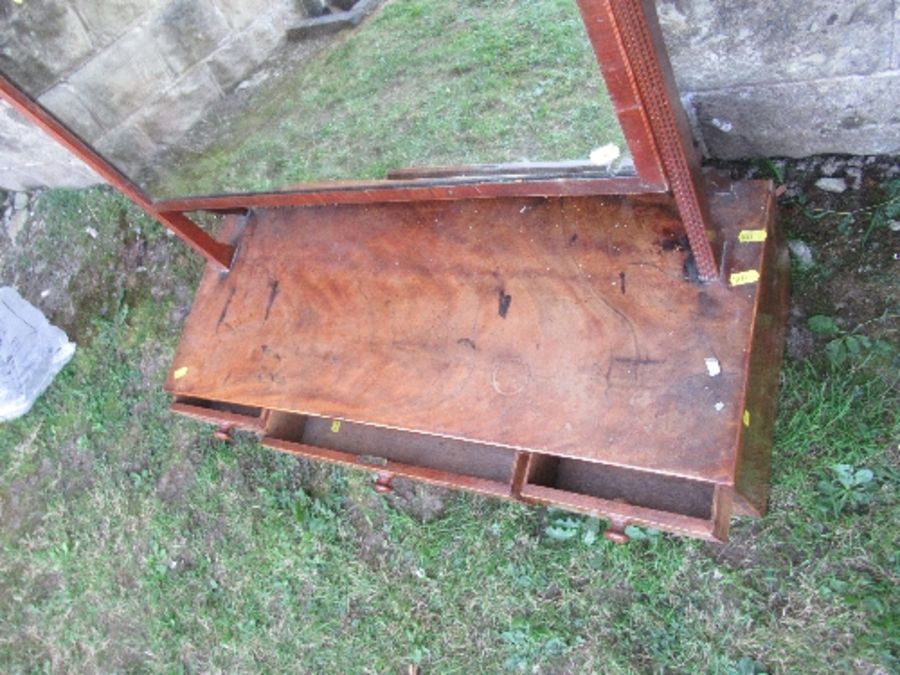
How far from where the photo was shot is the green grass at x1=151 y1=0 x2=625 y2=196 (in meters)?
1.82

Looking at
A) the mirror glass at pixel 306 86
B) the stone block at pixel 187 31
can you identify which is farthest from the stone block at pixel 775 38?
the stone block at pixel 187 31

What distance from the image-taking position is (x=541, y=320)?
204cm

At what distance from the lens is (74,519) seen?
3.67 m

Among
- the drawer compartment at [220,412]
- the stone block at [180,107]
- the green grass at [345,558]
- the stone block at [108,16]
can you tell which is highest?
the stone block at [108,16]

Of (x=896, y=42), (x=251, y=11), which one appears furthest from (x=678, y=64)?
(x=251, y=11)

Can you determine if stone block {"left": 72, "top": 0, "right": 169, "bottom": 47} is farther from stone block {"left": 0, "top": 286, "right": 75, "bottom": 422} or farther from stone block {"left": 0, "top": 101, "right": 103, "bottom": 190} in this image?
stone block {"left": 0, "top": 286, "right": 75, "bottom": 422}

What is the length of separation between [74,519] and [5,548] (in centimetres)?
48

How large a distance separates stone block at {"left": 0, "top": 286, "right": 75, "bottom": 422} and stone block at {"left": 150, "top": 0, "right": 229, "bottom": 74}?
7.66 feet

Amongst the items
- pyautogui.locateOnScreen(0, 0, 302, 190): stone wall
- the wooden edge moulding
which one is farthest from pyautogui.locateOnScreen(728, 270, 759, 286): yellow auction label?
pyautogui.locateOnScreen(0, 0, 302, 190): stone wall

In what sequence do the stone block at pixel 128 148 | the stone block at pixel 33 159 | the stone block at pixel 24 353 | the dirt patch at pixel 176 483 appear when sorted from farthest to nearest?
the stone block at pixel 33 159, the stone block at pixel 24 353, the dirt patch at pixel 176 483, the stone block at pixel 128 148

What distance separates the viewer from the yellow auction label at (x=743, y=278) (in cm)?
186

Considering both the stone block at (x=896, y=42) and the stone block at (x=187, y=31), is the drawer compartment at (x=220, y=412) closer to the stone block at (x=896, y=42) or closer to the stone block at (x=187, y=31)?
the stone block at (x=187, y=31)

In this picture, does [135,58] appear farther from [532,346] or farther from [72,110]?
[532,346]

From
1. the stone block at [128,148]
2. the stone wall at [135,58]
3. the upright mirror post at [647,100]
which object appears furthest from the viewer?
the stone block at [128,148]
